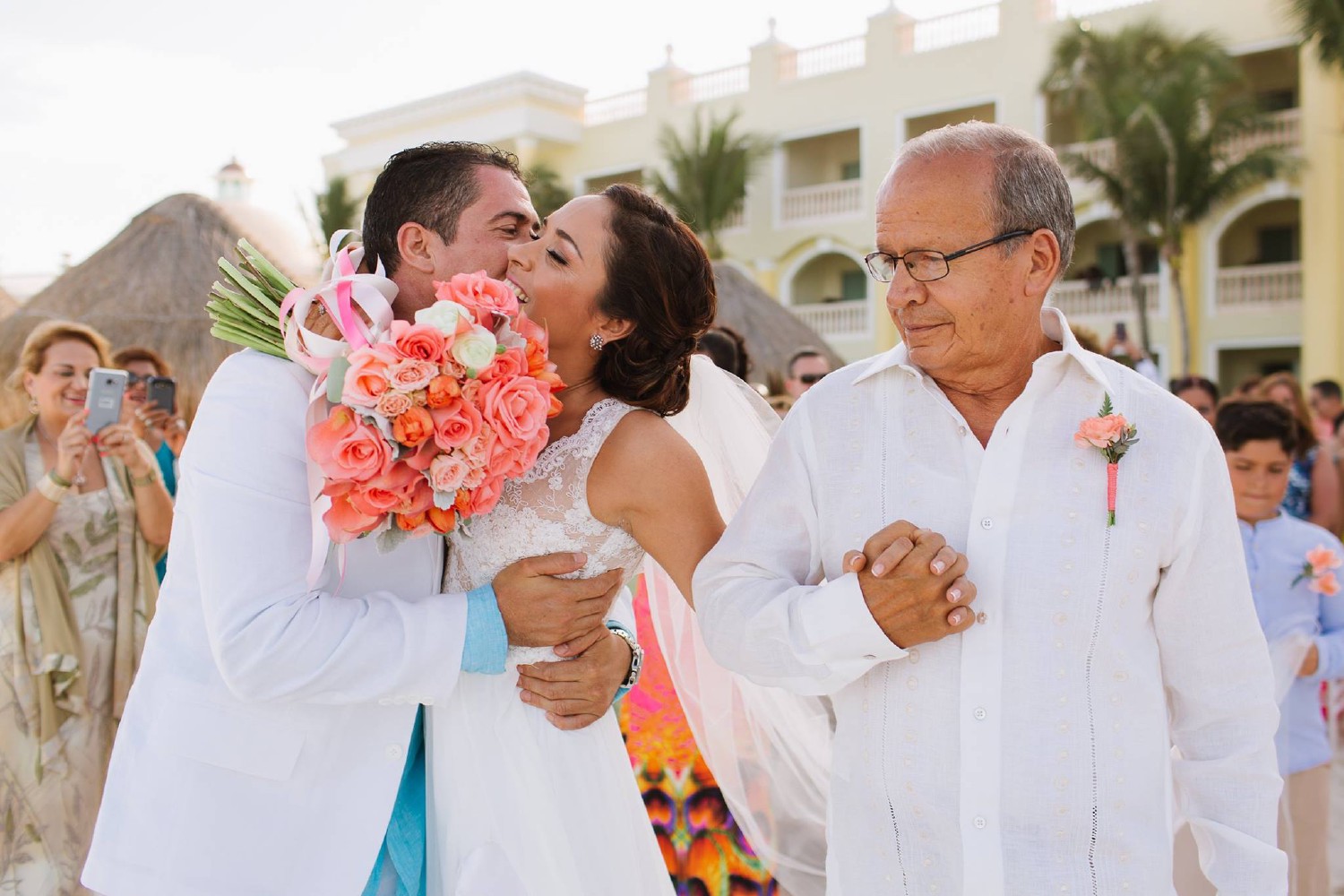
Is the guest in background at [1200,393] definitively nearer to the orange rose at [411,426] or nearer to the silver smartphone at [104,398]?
the silver smartphone at [104,398]

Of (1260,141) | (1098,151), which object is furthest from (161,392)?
(1260,141)

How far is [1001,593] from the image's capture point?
2.14 m

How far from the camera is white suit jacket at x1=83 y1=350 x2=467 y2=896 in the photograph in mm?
2176

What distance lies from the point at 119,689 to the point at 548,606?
122 inches

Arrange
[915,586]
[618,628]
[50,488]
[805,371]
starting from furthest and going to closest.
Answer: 1. [805,371]
2. [50,488]
3. [618,628]
4. [915,586]

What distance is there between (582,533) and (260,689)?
0.75 metres

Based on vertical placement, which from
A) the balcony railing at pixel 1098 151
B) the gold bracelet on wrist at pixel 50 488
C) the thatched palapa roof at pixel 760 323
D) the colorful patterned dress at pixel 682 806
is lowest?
the colorful patterned dress at pixel 682 806

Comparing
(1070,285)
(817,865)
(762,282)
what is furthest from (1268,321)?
(817,865)

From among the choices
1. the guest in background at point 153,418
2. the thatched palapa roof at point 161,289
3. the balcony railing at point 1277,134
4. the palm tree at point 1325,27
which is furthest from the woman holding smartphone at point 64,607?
the balcony railing at point 1277,134

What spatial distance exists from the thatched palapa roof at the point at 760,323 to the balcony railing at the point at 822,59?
681 inches

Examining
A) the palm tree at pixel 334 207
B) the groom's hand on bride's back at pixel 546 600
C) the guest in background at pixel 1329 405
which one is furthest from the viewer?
the palm tree at pixel 334 207

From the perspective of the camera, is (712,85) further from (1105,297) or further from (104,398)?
(104,398)

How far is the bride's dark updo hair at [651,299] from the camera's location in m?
2.64

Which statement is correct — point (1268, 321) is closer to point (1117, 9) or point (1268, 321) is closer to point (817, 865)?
point (1117, 9)
